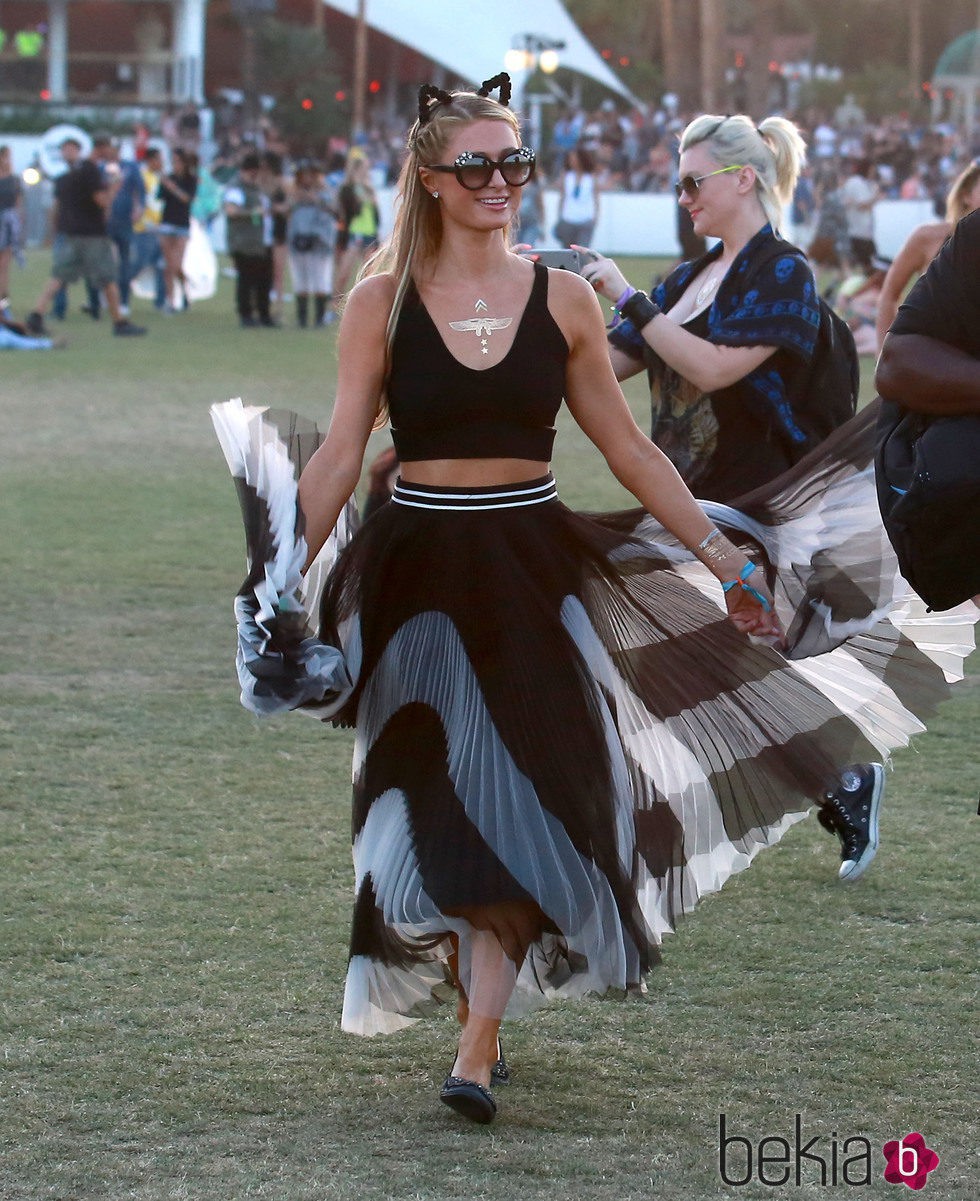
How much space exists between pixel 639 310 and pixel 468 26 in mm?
59572

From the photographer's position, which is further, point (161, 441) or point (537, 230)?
point (537, 230)

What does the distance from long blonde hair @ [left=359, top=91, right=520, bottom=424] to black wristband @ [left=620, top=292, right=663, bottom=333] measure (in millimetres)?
1168

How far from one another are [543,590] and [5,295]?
19.9 m

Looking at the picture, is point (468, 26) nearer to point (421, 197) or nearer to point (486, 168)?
point (421, 197)

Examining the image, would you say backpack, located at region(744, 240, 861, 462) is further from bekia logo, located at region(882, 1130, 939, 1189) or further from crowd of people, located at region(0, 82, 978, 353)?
crowd of people, located at region(0, 82, 978, 353)

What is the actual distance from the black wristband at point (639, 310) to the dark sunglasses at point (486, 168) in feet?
4.18

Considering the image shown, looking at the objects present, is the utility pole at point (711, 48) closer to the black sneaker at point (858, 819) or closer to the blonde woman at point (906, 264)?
the blonde woman at point (906, 264)

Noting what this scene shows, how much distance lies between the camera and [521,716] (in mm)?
4035

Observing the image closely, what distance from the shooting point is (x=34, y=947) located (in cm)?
494

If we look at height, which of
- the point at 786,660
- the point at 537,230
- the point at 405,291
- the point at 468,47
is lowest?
the point at 786,660

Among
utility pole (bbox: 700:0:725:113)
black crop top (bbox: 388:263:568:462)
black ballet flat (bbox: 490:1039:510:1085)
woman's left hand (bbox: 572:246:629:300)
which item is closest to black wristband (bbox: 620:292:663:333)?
woman's left hand (bbox: 572:246:629:300)

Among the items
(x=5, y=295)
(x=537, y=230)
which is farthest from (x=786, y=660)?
(x=537, y=230)

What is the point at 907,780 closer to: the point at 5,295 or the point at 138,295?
the point at 5,295

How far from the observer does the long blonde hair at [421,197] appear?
4.12 meters
